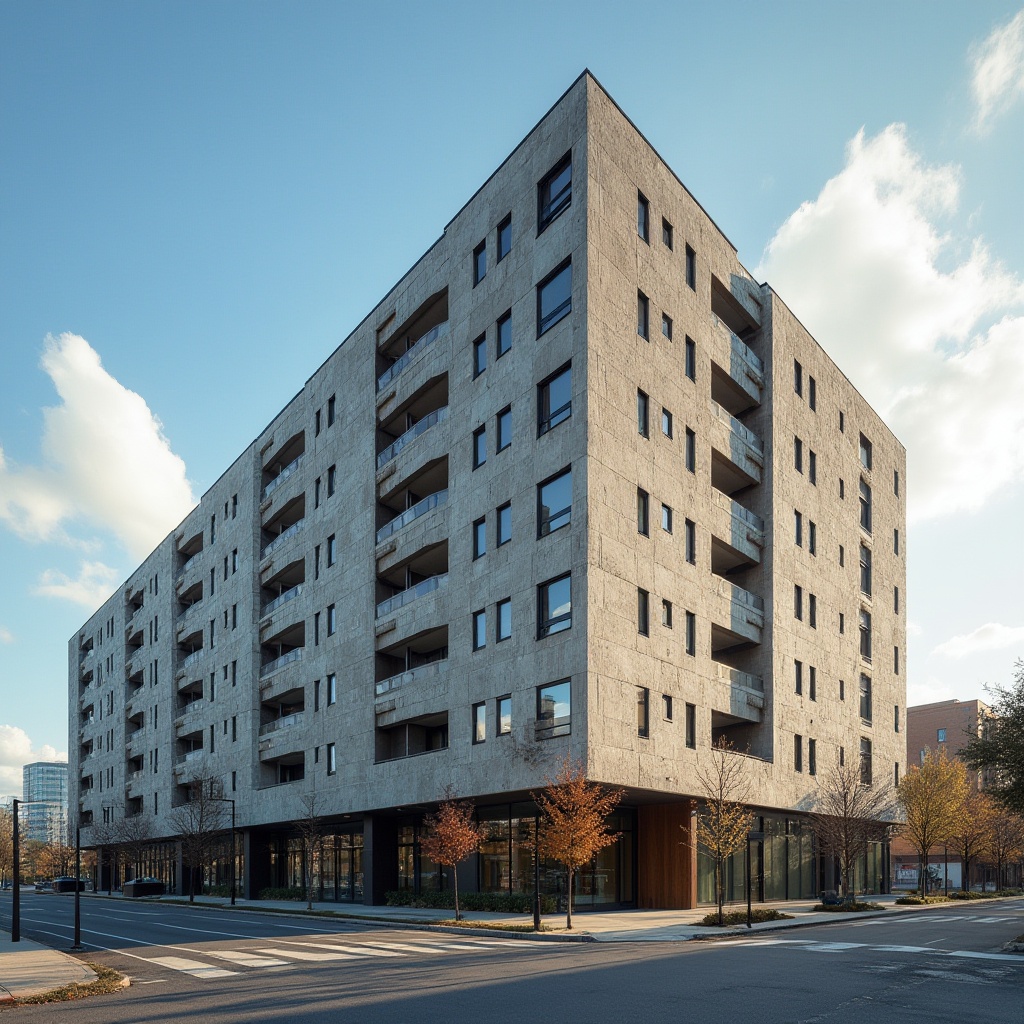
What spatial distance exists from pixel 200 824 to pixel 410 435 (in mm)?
29767

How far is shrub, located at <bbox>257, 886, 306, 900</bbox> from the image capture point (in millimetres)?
55000

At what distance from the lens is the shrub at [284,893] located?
5500 cm

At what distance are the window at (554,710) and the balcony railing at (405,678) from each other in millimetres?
7271

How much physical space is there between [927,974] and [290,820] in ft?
134

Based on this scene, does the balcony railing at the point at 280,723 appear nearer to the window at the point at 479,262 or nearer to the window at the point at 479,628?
the window at the point at 479,628

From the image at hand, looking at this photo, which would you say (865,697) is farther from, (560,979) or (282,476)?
(560,979)

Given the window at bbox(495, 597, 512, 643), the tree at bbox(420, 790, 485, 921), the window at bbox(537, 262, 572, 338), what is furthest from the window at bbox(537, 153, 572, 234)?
the tree at bbox(420, 790, 485, 921)

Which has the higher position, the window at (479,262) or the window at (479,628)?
the window at (479,262)

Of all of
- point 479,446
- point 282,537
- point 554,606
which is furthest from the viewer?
point 282,537

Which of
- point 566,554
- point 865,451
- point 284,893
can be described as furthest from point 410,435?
point 865,451

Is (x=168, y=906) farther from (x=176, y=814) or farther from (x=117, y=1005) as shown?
(x=117, y=1005)

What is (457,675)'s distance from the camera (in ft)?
129

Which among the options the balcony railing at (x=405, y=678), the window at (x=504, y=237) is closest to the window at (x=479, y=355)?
the window at (x=504, y=237)

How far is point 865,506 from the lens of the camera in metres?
60.9
